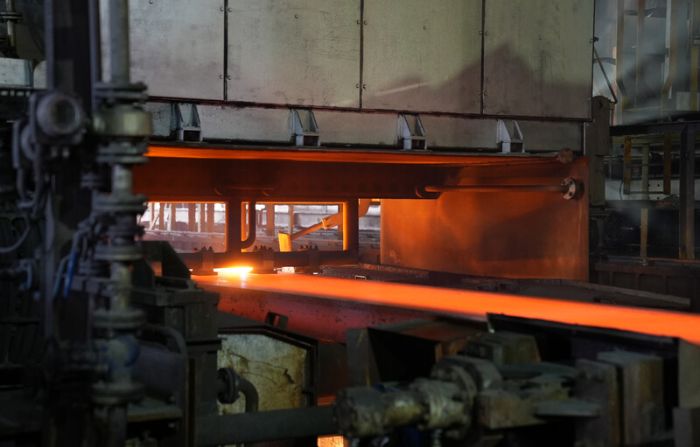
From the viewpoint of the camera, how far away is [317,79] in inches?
199

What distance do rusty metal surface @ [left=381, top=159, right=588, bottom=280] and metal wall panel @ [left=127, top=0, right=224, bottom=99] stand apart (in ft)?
8.36

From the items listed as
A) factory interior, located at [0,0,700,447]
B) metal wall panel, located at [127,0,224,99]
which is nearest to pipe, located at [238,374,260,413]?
factory interior, located at [0,0,700,447]

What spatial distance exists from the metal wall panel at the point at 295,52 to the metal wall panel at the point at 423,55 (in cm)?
12

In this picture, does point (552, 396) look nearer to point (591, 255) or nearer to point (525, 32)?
point (525, 32)

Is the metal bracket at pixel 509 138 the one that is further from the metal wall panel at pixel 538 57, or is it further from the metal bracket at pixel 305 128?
the metal bracket at pixel 305 128

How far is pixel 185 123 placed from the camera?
470cm

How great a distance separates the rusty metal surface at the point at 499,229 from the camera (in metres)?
6.14

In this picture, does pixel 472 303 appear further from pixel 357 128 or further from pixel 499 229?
pixel 499 229

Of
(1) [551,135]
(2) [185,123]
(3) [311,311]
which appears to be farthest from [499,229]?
(2) [185,123]

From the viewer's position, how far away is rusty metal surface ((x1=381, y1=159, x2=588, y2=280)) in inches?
242

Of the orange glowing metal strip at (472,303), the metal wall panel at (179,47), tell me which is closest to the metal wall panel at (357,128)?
the metal wall panel at (179,47)

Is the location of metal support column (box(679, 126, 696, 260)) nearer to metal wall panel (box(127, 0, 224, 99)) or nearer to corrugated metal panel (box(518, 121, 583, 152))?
corrugated metal panel (box(518, 121, 583, 152))

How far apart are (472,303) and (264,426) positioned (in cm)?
167

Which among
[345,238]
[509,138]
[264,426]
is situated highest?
[509,138]
